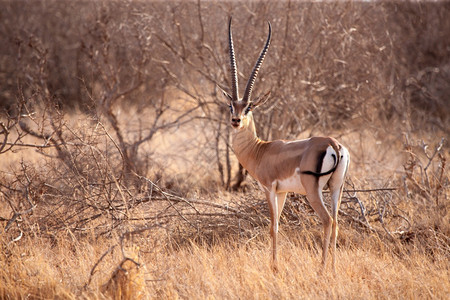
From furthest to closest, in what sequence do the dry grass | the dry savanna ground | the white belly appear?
the white belly → the dry savanna ground → the dry grass

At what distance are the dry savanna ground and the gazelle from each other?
20.6 inches

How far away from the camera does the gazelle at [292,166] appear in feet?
15.9

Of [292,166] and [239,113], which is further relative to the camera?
[239,113]

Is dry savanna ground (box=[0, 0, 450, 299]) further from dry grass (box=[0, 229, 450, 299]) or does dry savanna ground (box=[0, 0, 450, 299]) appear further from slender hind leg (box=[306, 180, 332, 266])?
slender hind leg (box=[306, 180, 332, 266])

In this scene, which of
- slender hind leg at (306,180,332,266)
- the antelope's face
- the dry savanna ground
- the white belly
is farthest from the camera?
the antelope's face

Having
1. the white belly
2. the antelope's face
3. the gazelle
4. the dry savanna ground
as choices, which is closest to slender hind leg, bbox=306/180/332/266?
the gazelle

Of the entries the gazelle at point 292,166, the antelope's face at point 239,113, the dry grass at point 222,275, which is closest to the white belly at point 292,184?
the gazelle at point 292,166

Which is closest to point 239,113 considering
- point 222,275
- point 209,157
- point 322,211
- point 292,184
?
point 292,184

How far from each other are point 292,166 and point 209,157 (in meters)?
4.74

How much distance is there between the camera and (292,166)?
510cm

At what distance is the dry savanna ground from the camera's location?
477 centimetres

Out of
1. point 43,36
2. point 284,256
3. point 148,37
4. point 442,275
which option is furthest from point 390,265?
point 43,36

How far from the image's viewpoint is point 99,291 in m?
4.34

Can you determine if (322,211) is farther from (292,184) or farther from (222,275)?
(222,275)
